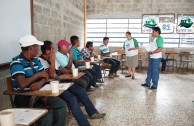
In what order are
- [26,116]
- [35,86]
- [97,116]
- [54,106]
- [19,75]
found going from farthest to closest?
[97,116], [54,106], [35,86], [19,75], [26,116]

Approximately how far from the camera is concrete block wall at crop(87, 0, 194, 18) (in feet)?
24.2

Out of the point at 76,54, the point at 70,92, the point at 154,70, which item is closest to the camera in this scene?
the point at 70,92

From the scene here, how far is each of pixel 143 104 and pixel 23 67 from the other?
7.66 feet

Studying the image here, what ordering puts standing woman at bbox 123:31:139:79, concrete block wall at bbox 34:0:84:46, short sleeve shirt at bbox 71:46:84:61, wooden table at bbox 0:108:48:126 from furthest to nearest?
standing woman at bbox 123:31:139:79, short sleeve shirt at bbox 71:46:84:61, concrete block wall at bbox 34:0:84:46, wooden table at bbox 0:108:48:126

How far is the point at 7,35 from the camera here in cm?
234

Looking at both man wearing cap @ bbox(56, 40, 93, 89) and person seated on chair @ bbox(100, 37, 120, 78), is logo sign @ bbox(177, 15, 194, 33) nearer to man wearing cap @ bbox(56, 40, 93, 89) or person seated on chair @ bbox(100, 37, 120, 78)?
person seated on chair @ bbox(100, 37, 120, 78)

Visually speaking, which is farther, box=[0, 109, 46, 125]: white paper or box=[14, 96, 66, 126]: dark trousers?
box=[14, 96, 66, 126]: dark trousers

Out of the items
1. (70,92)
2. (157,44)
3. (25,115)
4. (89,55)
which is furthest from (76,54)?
(25,115)

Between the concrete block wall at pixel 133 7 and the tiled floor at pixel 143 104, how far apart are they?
134 inches

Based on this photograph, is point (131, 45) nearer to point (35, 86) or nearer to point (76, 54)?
point (76, 54)

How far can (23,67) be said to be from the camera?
193 cm

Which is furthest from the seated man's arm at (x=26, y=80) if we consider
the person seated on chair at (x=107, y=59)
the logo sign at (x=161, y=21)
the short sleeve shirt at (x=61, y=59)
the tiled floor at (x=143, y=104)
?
the logo sign at (x=161, y=21)

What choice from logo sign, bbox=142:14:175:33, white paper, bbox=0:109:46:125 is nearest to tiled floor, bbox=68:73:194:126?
white paper, bbox=0:109:46:125

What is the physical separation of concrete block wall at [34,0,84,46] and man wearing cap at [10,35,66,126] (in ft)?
4.00
